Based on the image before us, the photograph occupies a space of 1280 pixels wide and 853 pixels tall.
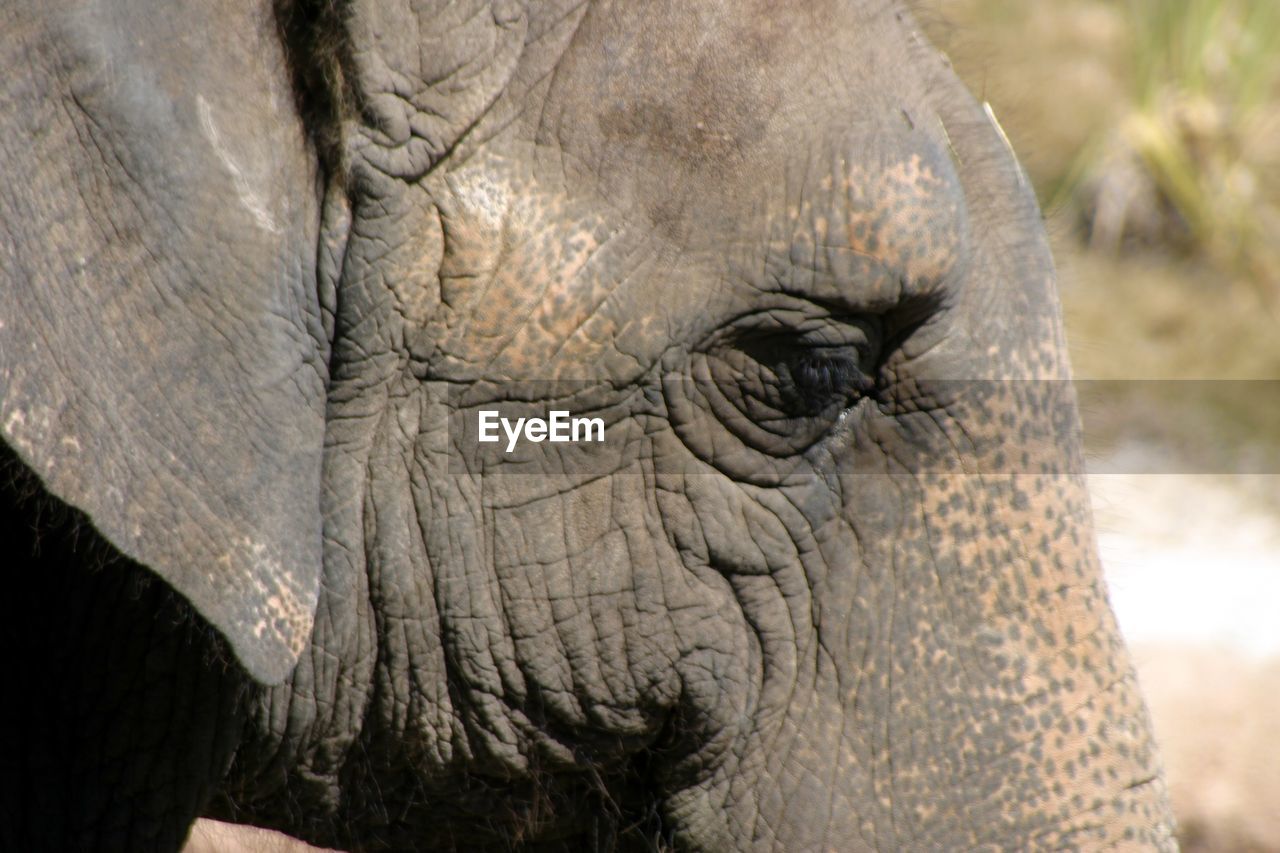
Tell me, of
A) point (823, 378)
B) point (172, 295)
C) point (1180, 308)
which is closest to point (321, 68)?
point (172, 295)

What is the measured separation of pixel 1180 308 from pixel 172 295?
5.61 m

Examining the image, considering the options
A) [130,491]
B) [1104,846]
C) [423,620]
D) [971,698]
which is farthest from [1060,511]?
[130,491]

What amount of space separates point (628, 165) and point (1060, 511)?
0.57 m

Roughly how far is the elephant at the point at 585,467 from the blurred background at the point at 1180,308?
236 cm

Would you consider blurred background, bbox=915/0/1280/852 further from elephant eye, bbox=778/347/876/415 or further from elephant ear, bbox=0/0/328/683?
elephant ear, bbox=0/0/328/683

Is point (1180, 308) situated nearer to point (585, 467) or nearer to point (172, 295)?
point (585, 467)

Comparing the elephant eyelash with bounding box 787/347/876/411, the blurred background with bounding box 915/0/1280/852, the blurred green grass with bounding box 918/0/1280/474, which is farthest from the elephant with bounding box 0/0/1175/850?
the blurred green grass with bounding box 918/0/1280/474

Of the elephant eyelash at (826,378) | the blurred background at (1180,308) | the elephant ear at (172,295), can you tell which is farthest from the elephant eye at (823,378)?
the blurred background at (1180,308)

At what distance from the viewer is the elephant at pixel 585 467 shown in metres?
1.56

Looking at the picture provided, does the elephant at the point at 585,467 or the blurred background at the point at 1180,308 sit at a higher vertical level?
the blurred background at the point at 1180,308

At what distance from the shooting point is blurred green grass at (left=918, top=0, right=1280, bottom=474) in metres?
6.35

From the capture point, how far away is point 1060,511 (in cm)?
177

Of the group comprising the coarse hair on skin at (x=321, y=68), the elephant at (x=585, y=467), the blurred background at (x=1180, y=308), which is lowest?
the elephant at (x=585, y=467)

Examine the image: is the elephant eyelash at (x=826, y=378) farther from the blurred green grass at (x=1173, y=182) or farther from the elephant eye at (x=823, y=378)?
the blurred green grass at (x=1173, y=182)
